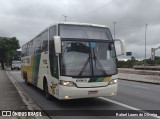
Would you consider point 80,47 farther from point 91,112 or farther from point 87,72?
point 91,112

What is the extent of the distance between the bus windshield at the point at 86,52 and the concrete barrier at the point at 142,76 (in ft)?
50.9

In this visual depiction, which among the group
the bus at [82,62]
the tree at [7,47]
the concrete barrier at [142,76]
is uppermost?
the tree at [7,47]

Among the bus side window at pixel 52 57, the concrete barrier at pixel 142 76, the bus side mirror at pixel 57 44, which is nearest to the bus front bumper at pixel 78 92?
the bus side window at pixel 52 57

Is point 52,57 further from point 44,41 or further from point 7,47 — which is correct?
point 7,47

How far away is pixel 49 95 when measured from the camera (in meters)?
14.7

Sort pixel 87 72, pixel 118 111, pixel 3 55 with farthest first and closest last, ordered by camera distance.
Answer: pixel 3 55, pixel 87 72, pixel 118 111

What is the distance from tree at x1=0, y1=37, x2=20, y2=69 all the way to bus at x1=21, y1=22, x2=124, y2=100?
67.6 meters

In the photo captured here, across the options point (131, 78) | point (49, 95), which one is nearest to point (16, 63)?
point (131, 78)

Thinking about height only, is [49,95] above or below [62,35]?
below

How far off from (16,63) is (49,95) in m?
58.2

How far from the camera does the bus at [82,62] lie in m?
12.0

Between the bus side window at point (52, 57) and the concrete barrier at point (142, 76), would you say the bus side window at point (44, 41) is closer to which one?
the bus side window at point (52, 57)

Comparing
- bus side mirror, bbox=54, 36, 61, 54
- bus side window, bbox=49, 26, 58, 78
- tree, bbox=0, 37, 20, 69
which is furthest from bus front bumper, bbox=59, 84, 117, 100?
tree, bbox=0, 37, 20, 69

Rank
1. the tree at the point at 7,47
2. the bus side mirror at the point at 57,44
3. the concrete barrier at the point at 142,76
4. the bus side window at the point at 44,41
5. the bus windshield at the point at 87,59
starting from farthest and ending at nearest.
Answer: the tree at the point at 7,47 < the concrete barrier at the point at 142,76 < the bus side window at the point at 44,41 < the bus windshield at the point at 87,59 < the bus side mirror at the point at 57,44
